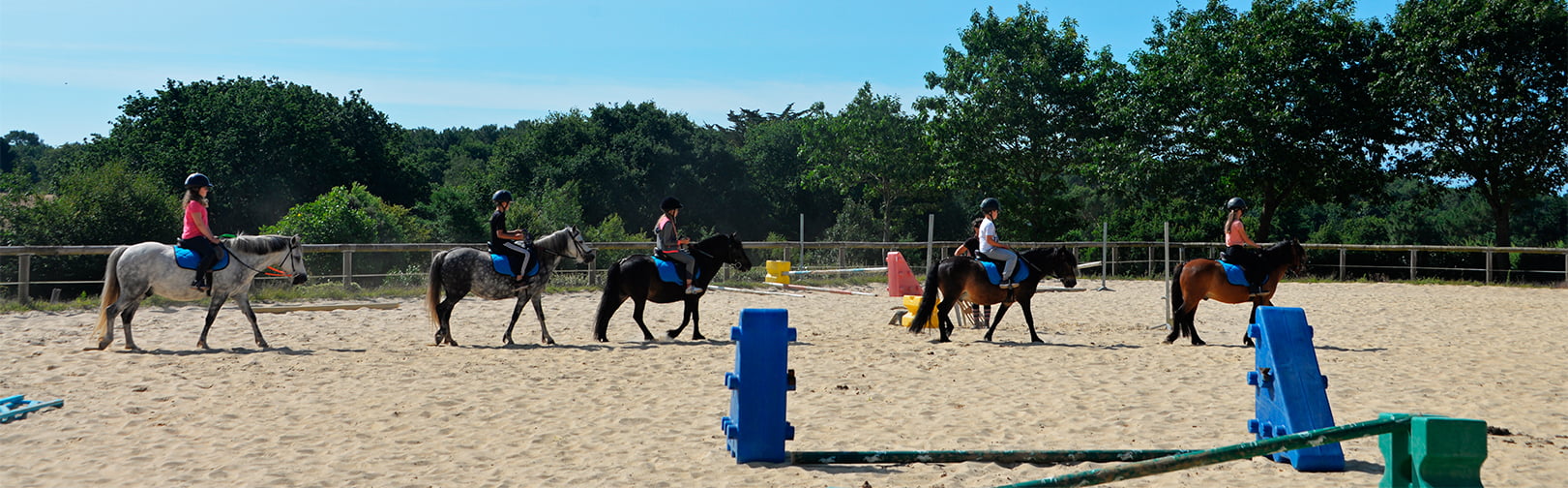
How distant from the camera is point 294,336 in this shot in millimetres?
11469

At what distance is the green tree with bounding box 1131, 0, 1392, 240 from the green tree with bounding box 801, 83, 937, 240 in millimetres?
13873

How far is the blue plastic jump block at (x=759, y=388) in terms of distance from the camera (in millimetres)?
5633

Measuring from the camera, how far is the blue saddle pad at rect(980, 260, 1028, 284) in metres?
11.6

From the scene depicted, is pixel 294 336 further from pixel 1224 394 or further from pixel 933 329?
pixel 1224 394

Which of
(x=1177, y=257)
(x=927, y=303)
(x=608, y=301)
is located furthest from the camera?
(x=1177, y=257)

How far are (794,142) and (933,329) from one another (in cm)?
4651

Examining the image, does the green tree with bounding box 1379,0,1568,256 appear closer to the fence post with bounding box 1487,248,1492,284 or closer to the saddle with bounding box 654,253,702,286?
the fence post with bounding box 1487,248,1492,284

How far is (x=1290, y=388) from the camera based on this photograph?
5441 mm

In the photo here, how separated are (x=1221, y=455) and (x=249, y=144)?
4142cm

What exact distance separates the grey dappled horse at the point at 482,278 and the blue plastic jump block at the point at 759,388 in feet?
18.9

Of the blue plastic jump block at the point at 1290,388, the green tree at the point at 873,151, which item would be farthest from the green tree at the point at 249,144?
the blue plastic jump block at the point at 1290,388

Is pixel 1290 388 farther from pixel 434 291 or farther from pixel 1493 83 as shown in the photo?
pixel 1493 83

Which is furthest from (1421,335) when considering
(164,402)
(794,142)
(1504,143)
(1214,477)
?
(794,142)

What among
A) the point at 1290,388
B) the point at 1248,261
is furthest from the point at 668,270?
the point at 1290,388
